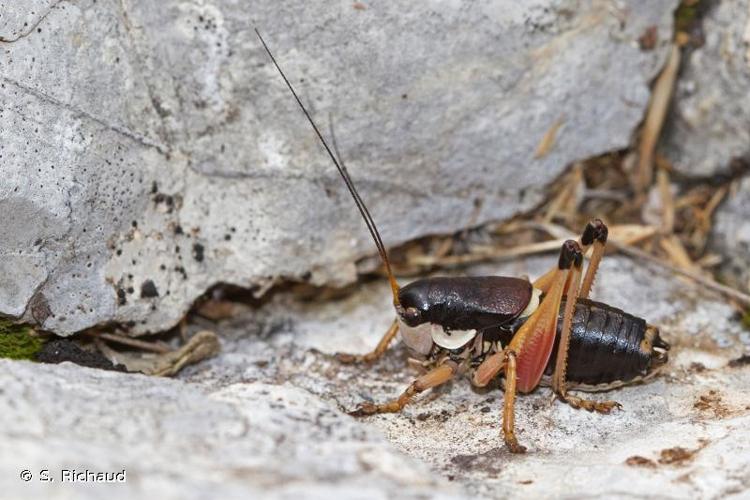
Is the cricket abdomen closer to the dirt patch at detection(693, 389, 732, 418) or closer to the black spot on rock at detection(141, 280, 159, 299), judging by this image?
the dirt patch at detection(693, 389, 732, 418)

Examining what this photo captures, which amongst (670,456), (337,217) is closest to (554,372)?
(670,456)

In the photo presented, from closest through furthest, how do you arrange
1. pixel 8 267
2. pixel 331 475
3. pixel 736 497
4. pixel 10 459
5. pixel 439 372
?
pixel 10 459, pixel 331 475, pixel 736 497, pixel 8 267, pixel 439 372

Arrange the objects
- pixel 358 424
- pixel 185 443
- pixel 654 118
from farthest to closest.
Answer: pixel 654 118 < pixel 358 424 < pixel 185 443

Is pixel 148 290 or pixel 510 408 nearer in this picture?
pixel 510 408

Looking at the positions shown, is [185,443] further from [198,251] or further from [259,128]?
[259,128]

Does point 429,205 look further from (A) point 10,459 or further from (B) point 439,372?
(A) point 10,459

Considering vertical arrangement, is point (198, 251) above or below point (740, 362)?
below

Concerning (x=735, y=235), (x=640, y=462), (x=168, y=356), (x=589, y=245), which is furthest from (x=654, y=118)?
(x=168, y=356)
